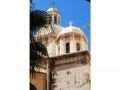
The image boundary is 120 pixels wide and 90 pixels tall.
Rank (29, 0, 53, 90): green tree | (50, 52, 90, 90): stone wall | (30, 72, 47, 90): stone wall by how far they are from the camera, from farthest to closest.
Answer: (30, 72, 47, 90): stone wall < (50, 52, 90, 90): stone wall < (29, 0, 53, 90): green tree

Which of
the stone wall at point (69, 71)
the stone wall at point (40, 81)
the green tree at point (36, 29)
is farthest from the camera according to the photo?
the stone wall at point (40, 81)

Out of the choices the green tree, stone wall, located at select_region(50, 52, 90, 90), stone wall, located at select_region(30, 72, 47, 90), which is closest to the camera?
the green tree

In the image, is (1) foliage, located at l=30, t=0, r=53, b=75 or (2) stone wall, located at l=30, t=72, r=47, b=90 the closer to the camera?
(1) foliage, located at l=30, t=0, r=53, b=75

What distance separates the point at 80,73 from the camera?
1034cm

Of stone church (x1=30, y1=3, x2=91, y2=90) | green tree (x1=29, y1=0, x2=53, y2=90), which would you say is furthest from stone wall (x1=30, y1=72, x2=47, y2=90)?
green tree (x1=29, y1=0, x2=53, y2=90)

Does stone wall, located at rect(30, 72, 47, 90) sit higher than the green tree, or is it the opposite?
the green tree

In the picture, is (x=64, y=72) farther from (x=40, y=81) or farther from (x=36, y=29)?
(x=36, y=29)

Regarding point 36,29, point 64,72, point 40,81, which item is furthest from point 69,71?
point 36,29

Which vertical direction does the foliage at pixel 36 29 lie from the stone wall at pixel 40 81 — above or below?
above

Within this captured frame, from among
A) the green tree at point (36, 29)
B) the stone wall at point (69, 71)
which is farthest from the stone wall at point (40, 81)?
the green tree at point (36, 29)

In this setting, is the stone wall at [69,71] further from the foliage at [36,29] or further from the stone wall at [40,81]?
the foliage at [36,29]

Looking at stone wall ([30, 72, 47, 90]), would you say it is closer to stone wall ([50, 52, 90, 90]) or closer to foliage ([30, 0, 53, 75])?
stone wall ([50, 52, 90, 90])
